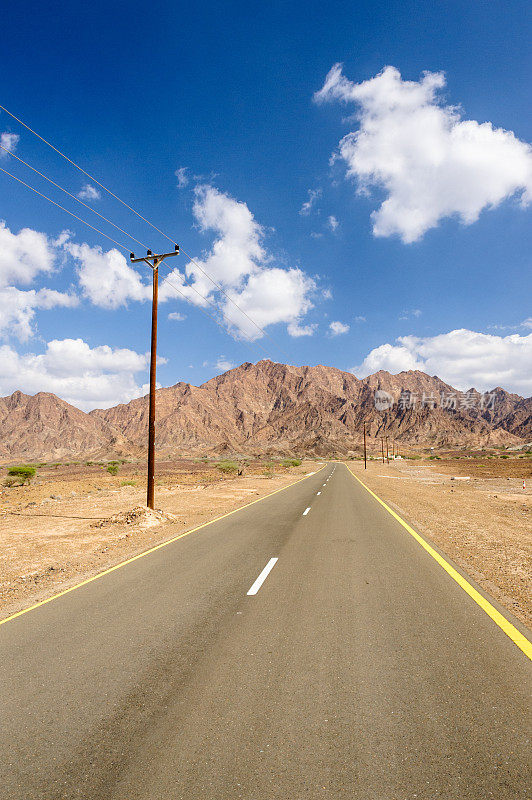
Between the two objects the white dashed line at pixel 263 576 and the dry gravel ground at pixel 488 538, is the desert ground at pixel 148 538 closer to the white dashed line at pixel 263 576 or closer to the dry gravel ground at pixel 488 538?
the dry gravel ground at pixel 488 538

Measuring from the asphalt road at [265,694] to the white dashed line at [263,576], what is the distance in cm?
7

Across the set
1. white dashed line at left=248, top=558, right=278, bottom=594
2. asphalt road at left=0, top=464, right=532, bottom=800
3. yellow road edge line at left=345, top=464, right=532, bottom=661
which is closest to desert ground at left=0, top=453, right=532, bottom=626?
yellow road edge line at left=345, top=464, right=532, bottom=661

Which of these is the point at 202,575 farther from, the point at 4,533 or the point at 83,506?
the point at 83,506

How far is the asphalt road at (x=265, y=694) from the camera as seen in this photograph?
2.75 m

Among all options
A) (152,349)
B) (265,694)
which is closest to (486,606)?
(265,694)

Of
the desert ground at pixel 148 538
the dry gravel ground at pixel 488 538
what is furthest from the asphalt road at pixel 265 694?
the desert ground at pixel 148 538

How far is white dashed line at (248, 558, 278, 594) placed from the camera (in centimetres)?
668


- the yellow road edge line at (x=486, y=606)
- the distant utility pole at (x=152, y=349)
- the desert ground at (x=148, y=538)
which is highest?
the distant utility pole at (x=152, y=349)

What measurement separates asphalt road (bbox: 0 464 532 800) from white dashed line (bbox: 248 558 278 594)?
0.23ft

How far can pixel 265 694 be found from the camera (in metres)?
3.70

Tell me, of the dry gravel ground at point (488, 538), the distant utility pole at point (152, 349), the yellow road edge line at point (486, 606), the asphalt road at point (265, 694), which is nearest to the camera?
the asphalt road at point (265, 694)

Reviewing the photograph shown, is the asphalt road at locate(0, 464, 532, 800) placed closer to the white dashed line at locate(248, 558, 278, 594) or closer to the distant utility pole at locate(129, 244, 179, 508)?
the white dashed line at locate(248, 558, 278, 594)

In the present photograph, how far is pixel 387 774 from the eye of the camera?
108 inches

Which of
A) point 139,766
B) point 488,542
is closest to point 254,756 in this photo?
point 139,766
